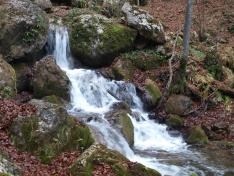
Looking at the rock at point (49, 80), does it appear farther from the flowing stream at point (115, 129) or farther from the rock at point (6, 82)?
the rock at point (6, 82)

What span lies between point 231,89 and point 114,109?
5.84m

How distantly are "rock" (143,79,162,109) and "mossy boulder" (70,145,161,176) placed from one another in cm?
814

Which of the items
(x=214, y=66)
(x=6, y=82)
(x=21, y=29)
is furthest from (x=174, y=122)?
(x=21, y=29)

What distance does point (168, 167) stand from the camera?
1274cm

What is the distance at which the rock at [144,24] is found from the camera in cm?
2100

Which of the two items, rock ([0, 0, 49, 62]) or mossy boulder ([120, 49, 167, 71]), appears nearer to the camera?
rock ([0, 0, 49, 62])

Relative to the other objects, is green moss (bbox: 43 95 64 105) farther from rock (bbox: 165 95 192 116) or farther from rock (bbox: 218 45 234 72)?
rock (bbox: 218 45 234 72)

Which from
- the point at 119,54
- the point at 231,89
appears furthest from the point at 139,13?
the point at 231,89

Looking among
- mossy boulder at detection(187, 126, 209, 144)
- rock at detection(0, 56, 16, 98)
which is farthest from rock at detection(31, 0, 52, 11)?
mossy boulder at detection(187, 126, 209, 144)

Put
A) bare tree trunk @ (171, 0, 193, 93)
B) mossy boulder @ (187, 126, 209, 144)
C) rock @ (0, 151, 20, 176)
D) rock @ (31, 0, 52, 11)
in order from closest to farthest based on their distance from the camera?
rock @ (0, 151, 20, 176) → mossy boulder @ (187, 126, 209, 144) → bare tree trunk @ (171, 0, 193, 93) → rock @ (31, 0, 52, 11)

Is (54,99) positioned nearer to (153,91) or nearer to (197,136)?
(153,91)

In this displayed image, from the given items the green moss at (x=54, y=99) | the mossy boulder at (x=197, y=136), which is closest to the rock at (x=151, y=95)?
the mossy boulder at (x=197, y=136)

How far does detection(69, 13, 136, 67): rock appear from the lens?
19703 mm

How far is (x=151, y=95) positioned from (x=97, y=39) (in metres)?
3.75
